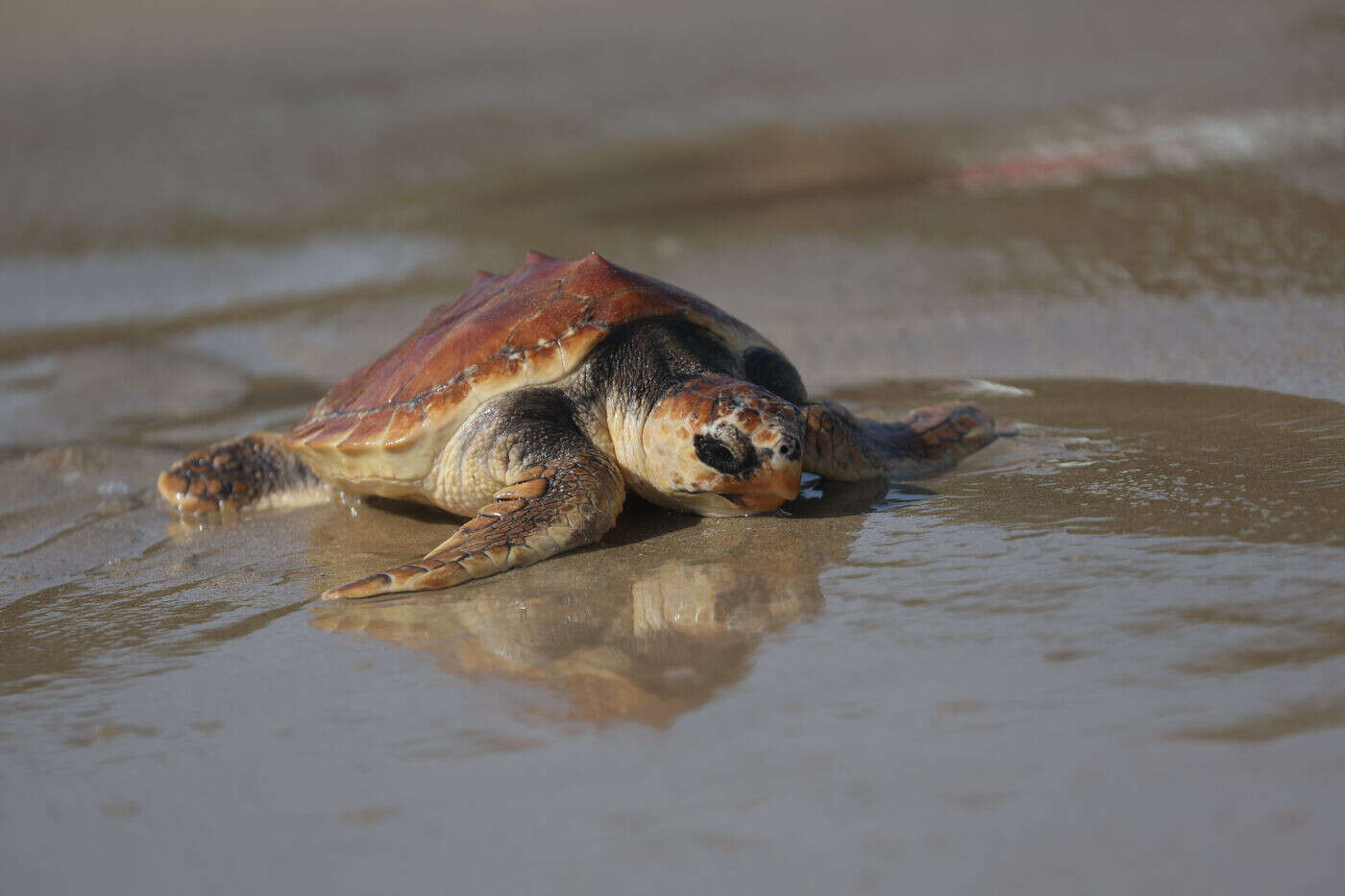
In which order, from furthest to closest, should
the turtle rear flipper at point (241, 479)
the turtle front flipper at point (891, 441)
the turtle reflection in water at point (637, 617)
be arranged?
the turtle rear flipper at point (241, 479)
the turtle front flipper at point (891, 441)
the turtle reflection in water at point (637, 617)

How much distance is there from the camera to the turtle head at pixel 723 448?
3355 millimetres

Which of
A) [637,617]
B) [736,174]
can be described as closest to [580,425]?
[637,617]

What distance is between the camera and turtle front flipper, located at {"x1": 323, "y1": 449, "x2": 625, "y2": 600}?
119 inches

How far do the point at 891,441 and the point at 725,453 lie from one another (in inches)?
33.8

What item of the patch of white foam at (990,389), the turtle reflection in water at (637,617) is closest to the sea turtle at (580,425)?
the turtle reflection in water at (637,617)

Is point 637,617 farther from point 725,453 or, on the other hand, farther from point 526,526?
point 725,453

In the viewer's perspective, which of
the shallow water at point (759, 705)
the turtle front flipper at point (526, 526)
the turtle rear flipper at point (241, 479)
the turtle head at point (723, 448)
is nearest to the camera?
the shallow water at point (759, 705)

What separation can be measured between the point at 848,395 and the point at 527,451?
2.12m

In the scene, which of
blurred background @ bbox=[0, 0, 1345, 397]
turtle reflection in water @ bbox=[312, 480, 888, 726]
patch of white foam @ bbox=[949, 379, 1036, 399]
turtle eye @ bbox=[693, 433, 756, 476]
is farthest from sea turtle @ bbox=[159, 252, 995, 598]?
blurred background @ bbox=[0, 0, 1345, 397]

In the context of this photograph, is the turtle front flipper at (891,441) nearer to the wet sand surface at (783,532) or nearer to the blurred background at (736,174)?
the wet sand surface at (783,532)

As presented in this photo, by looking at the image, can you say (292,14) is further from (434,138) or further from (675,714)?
(675,714)

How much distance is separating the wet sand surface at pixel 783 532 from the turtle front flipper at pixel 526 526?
0.07 metres

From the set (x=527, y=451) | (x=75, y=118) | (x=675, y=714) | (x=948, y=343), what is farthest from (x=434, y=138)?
Answer: (x=675, y=714)

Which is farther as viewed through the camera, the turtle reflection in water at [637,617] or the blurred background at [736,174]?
the blurred background at [736,174]
